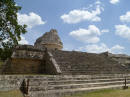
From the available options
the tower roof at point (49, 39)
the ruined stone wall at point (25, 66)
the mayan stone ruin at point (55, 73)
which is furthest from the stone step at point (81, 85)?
the tower roof at point (49, 39)

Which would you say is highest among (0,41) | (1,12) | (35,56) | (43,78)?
(1,12)

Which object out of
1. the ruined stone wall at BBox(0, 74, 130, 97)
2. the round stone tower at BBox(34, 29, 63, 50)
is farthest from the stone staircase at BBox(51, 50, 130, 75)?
the round stone tower at BBox(34, 29, 63, 50)

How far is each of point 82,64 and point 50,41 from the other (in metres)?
12.3

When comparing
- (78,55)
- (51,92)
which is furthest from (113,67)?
(51,92)

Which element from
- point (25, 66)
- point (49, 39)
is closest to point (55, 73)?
point (25, 66)

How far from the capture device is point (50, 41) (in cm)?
2525

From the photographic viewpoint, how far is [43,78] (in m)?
9.02

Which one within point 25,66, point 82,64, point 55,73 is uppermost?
point 82,64

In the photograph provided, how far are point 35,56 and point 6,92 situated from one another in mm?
6116

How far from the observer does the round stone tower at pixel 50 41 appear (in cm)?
2496

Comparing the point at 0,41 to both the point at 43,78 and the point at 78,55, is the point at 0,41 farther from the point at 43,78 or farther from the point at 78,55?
the point at 78,55

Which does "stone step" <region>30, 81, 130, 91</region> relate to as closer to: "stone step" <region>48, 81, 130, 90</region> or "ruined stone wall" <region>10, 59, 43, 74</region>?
"stone step" <region>48, 81, 130, 90</region>

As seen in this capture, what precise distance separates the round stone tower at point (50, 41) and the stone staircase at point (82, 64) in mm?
9346

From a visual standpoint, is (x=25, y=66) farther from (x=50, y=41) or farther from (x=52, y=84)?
(x=50, y=41)
